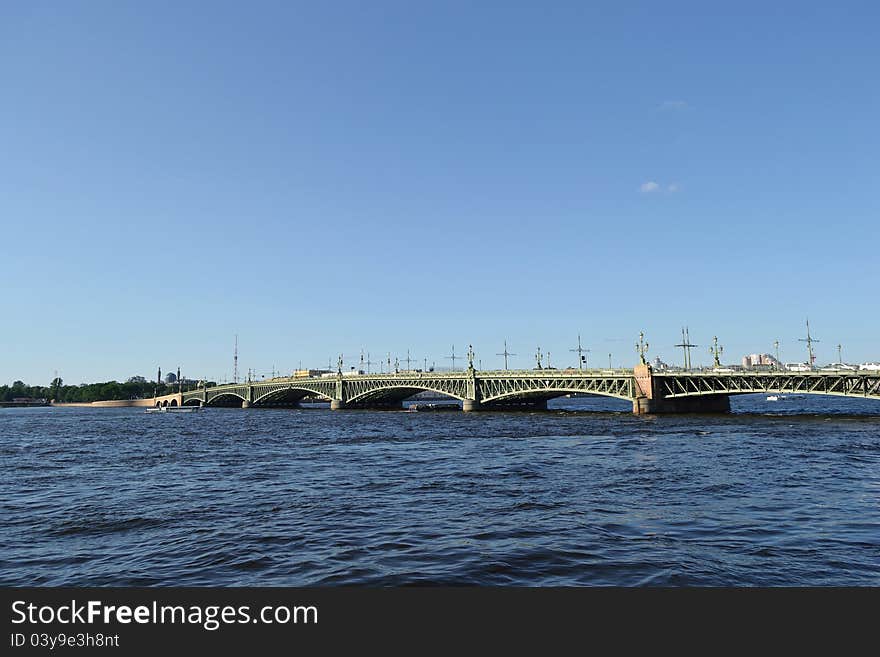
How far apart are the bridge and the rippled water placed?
102ft

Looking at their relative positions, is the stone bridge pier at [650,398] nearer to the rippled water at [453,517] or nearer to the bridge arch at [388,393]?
the bridge arch at [388,393]

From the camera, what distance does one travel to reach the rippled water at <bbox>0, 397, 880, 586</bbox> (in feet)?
57.7

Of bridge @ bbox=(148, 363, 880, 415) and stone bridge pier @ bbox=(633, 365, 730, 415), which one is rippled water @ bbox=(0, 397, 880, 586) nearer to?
bridge @ bbox=(148, 363, 880, 415)

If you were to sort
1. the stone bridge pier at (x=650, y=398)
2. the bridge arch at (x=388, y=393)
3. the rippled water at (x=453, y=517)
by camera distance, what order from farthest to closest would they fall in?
the bridge arch at (x=388, y=393) → the stone bridge pier at (x=650, y=398) → the rippled water at (x=453, y=517)

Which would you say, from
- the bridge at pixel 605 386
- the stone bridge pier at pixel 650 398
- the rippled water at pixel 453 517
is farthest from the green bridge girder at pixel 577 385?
the rippled water at pixel 453 517

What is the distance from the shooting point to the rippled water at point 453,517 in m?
17.6

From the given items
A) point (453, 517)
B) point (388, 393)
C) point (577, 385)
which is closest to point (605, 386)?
point (577, 385)

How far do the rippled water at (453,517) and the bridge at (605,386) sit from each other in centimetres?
3097

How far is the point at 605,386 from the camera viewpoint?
104m

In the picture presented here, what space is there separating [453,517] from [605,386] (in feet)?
277

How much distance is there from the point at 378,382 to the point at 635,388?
234 ft

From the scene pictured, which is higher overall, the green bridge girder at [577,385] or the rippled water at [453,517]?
the green bridge girder at [577,385]

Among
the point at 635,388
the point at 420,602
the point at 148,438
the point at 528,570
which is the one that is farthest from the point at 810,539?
the point at 635,388

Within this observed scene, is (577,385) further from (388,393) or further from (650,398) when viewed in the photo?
(388,393)
